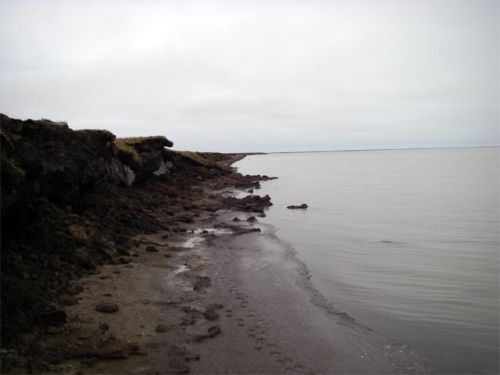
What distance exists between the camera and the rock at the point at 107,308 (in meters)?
7.46

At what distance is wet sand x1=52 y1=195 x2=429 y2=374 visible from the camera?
19.8ft

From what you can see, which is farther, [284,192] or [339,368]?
[284,192]

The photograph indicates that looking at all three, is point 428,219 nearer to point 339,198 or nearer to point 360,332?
point 339,198

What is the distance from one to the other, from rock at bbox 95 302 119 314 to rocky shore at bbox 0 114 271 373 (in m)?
0.02

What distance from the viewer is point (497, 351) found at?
6734 mm

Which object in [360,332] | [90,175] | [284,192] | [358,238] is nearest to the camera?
[360,332]

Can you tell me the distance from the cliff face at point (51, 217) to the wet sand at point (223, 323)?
682 millimetres

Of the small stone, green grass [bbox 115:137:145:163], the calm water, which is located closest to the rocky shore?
the small stone

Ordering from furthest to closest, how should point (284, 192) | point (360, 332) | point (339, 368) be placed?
point (284, 192) → point (360, 332) → point (339, 368)

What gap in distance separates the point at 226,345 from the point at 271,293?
9.63ft

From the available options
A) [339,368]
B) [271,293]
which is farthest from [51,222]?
[339,368]

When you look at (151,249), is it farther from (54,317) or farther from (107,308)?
(54,317)

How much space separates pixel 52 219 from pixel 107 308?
4.38m

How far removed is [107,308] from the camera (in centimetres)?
748
